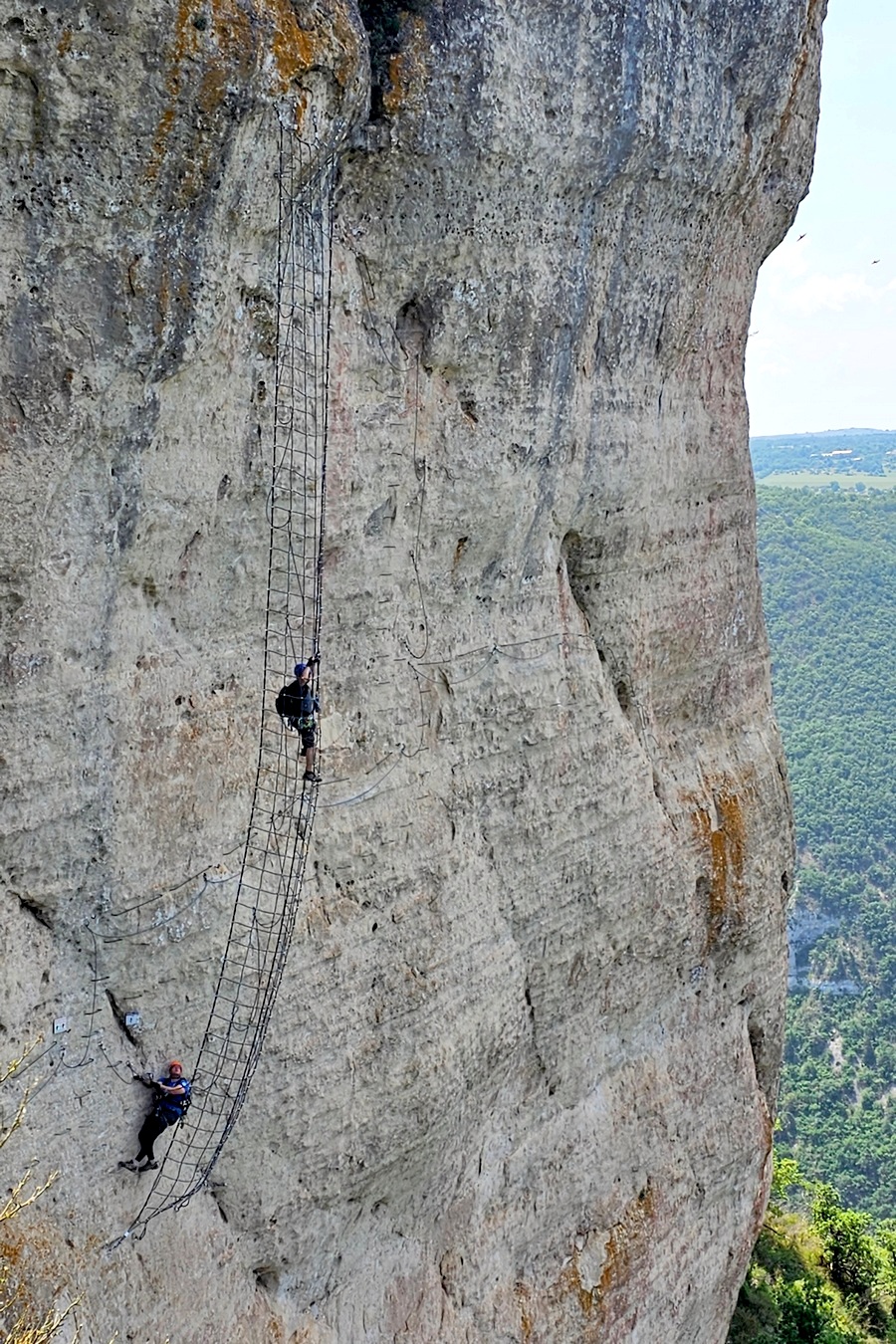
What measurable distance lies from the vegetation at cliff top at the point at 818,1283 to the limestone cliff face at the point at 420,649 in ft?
10.5

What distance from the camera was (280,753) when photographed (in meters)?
6.82

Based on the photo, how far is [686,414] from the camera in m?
9.57

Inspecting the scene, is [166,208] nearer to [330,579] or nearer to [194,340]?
[194,340]

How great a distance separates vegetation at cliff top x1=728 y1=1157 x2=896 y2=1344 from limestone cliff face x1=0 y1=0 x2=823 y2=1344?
320 centimetres

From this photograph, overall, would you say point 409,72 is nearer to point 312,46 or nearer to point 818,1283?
point 312,46

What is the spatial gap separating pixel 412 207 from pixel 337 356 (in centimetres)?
84

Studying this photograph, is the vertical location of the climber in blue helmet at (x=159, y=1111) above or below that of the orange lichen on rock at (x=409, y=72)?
below

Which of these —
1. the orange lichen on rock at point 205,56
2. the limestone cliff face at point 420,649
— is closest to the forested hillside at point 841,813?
the limestone cliff face at point 420,649

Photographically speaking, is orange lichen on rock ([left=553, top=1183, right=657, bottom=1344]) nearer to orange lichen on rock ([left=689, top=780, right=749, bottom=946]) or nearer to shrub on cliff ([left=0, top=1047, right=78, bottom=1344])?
orange lichen on rock ([left=689, top=780, right=749, bottom=946])

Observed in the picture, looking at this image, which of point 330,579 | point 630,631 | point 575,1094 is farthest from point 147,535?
point 575,1094

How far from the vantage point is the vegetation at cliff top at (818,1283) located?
43.5 feet

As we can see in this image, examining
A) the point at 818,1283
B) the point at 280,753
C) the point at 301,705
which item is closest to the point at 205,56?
the point at 301,705

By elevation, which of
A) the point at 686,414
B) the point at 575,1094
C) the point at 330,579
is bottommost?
the point at 575,1094

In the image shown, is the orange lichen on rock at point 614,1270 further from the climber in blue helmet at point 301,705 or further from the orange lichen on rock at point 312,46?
the orange lichen on rock at point 312,46
